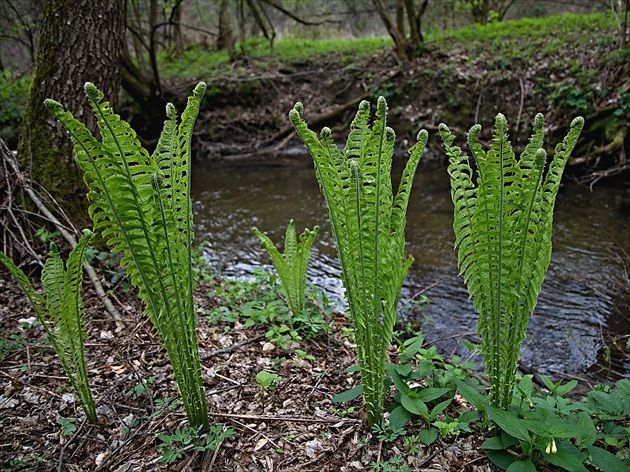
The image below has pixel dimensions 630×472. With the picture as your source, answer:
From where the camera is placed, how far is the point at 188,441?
167cm

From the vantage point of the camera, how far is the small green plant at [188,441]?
1.62 meters

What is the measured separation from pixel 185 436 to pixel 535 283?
144 centimetres

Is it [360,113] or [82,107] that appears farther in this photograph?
[82,107]

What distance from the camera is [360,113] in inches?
63.7

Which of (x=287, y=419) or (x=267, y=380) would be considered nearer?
(x=287, y=419)

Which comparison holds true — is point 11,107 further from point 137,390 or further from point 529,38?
point 529,38

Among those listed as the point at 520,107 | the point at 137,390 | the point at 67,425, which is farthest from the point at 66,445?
the point at 520,107

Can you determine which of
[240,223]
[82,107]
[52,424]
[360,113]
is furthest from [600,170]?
[52,424]

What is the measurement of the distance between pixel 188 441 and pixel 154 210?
908 mm

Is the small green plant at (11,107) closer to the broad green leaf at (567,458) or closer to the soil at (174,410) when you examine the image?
the soil at (174,410)

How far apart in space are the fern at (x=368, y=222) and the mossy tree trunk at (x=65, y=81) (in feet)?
7.83

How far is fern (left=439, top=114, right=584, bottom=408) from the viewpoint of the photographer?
1414 millimetres

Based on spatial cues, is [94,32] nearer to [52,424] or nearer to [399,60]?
[52,424]

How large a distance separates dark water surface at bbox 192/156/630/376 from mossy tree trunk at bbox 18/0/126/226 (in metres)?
2.03
